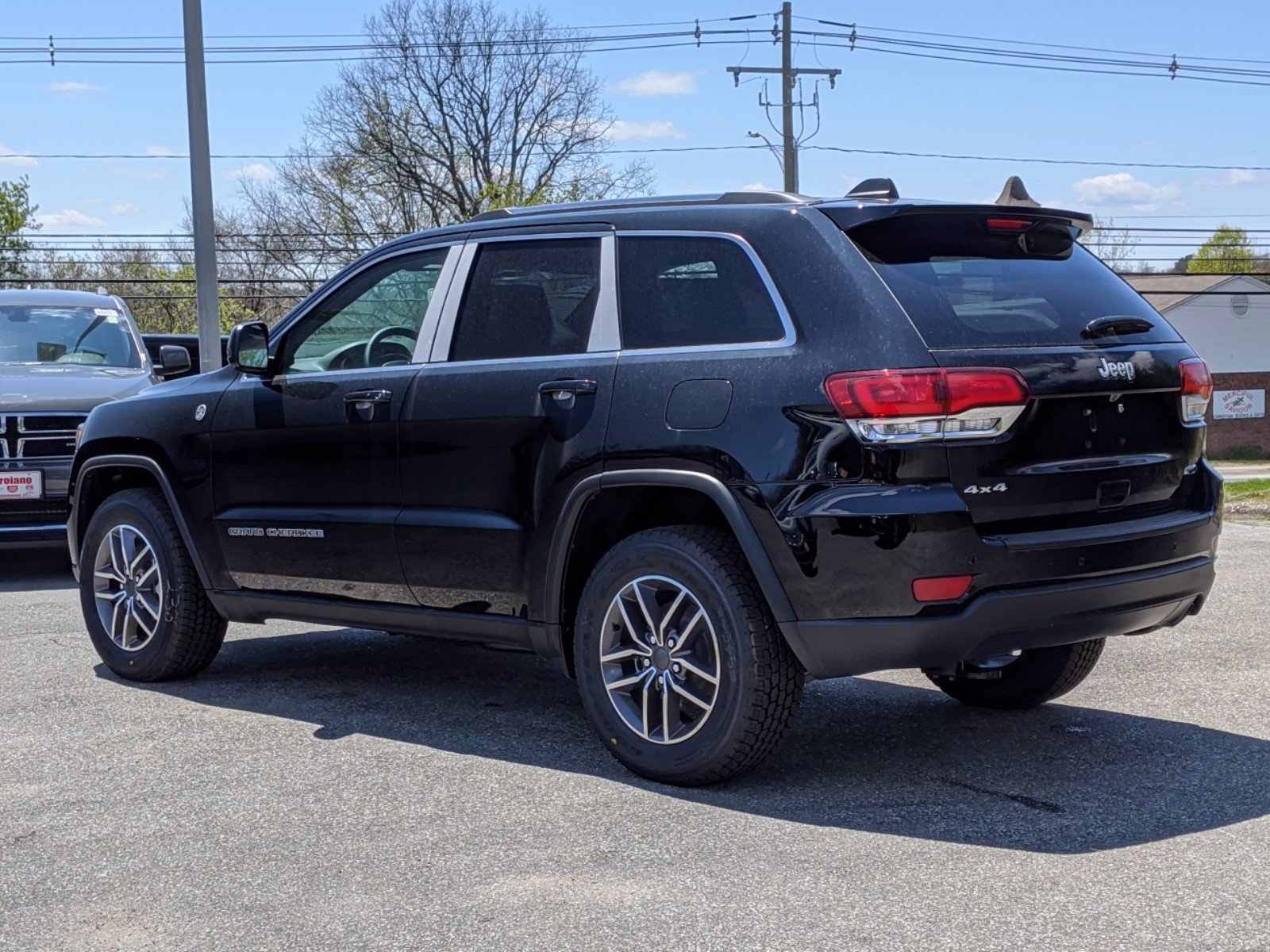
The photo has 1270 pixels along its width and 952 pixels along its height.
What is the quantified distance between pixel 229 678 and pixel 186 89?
28.5ft

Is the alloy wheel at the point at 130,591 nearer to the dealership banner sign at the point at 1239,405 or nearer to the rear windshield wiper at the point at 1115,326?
the rear windshield wiper at the point at 1115,326

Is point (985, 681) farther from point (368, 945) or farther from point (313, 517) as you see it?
point (368, 945)

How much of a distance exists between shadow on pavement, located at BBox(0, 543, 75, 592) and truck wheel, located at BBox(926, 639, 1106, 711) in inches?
252

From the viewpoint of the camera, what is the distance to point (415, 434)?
535cm

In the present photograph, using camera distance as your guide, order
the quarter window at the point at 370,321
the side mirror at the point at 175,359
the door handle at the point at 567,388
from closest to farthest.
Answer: the door handle at the point at 567,388, the quarter window at the point at 370,321, the side mirror at the point at 175,359

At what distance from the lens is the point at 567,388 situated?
4898mm

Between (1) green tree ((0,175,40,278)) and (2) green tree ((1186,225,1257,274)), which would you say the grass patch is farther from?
(2) green tree ((1186,225,1257,274))

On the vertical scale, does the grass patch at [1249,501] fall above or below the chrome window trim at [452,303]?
below

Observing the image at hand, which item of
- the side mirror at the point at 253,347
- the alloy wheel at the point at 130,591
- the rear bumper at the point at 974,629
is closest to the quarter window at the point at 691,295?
the rear bumper at the point at 974,629

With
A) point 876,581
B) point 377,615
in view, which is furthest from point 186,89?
point 876,581

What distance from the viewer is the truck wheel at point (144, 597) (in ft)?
20.8

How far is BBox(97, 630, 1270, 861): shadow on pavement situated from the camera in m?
4.33

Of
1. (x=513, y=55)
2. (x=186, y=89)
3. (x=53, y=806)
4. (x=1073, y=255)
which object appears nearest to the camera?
(x=53, y=806)

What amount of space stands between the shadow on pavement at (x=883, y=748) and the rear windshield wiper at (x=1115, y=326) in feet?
4.59
